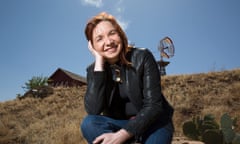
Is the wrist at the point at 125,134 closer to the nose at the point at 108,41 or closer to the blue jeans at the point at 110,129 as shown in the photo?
the blue jeans at the point at 110,129

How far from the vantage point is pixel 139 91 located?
184 centimetres

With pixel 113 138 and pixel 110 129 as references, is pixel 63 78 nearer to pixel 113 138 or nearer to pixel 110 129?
pixel 110 129

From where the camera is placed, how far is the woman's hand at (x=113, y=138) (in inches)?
64.9

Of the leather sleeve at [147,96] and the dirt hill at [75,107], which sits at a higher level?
the leather sleeve at [147,96]

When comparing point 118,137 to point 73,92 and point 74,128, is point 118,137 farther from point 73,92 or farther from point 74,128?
point 73,92

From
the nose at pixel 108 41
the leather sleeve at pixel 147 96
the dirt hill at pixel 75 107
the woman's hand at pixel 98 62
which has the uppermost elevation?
the nose at pixel 108 41

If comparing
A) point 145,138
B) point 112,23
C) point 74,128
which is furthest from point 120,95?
point 74,128

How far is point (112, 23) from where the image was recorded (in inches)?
77.9

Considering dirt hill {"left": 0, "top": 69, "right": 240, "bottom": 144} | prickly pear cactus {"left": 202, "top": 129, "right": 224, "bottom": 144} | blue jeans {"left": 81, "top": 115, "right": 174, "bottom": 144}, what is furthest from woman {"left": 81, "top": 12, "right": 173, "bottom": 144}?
dirt hill {"left": 0, "top": 69, "right": 240, "bottom": 144}

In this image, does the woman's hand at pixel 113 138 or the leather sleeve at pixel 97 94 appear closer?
the woman's hand at pixel 113 138

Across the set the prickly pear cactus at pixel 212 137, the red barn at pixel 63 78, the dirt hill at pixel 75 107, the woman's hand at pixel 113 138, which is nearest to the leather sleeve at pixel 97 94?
the woman's hand at pixel 113 138

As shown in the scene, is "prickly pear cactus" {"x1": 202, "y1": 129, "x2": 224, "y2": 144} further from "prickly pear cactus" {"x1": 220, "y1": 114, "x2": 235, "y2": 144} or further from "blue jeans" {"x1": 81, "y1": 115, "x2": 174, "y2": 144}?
"blue jeans" {"x1": 81, "y1": 115, "x2": 174, "y2": 144}

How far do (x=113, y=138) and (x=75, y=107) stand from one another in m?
7.75

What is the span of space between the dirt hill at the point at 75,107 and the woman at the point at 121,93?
3.44 metres
